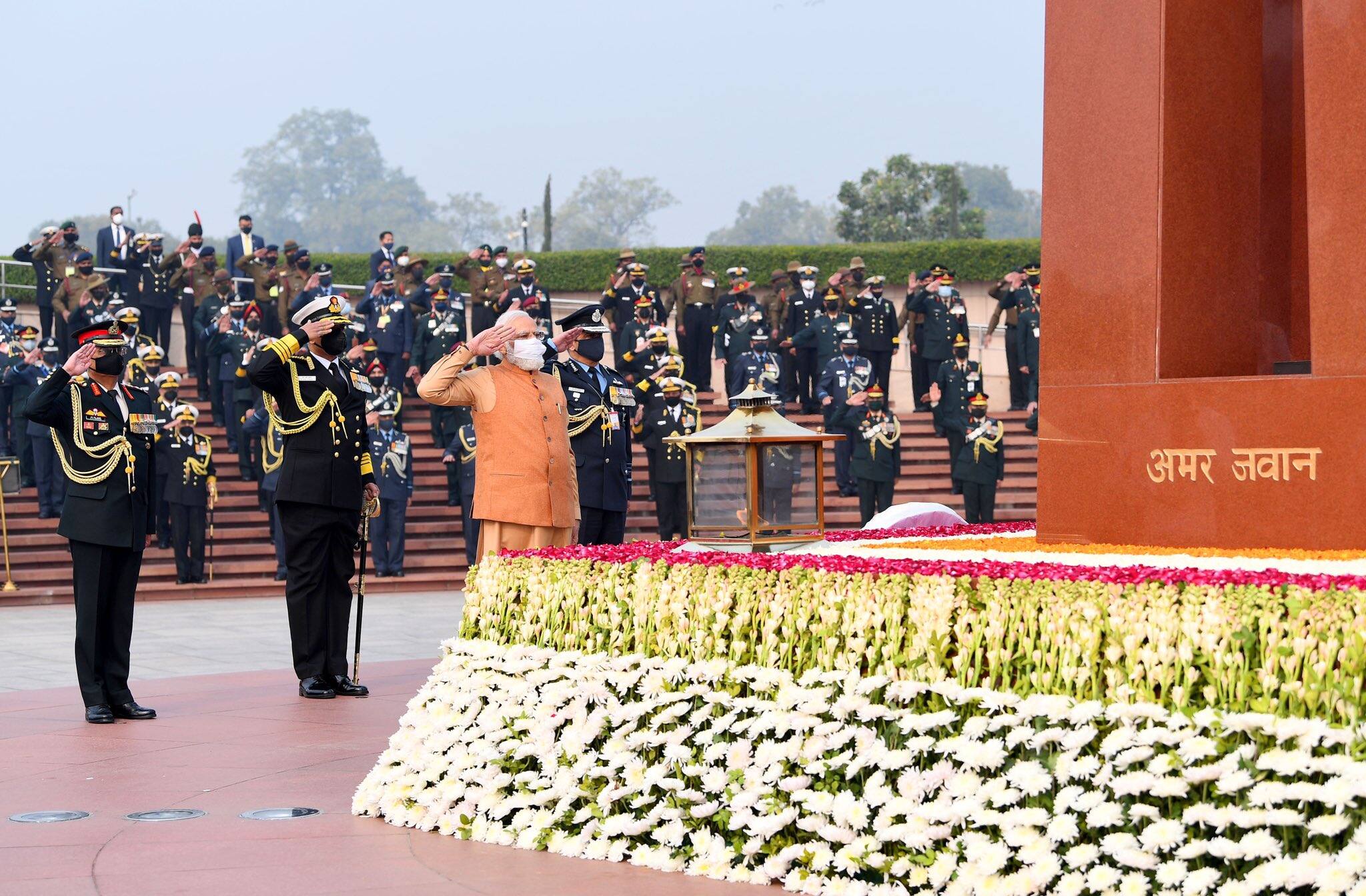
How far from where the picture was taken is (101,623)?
A: 7.50 metres

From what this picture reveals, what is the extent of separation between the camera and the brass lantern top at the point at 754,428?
17.8 feet

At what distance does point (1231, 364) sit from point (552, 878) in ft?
9.84

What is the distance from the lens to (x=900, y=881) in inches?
159

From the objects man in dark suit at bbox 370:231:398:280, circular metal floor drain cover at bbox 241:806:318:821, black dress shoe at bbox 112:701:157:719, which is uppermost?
man in dark suit at bbox 370:231:398:280

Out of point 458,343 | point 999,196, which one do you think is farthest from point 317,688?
point 999,196

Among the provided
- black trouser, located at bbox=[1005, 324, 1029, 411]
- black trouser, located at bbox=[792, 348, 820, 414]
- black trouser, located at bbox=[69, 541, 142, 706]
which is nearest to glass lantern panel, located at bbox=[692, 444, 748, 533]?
black trouser, located at bbox=[69, 541, 142, 706]

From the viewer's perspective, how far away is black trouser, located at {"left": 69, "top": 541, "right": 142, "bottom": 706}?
738 centimetres

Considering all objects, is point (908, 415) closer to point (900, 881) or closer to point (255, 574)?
point (255, 574)

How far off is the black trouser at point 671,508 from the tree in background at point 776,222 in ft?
A: 317

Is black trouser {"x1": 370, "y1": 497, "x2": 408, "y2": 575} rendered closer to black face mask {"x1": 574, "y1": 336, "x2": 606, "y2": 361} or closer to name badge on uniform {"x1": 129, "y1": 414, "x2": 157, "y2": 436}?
black face mask {"x1": 574, "y1": 336, "x2": 606, "y2": 361}

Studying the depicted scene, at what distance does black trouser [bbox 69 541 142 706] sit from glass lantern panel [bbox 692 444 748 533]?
10.4 ft

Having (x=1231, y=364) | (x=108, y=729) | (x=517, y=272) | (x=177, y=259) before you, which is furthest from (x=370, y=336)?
(x=1231, y=364)

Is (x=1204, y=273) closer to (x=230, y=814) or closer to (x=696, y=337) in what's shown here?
(x=230, y=814)

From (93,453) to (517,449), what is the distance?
200 centimetres
